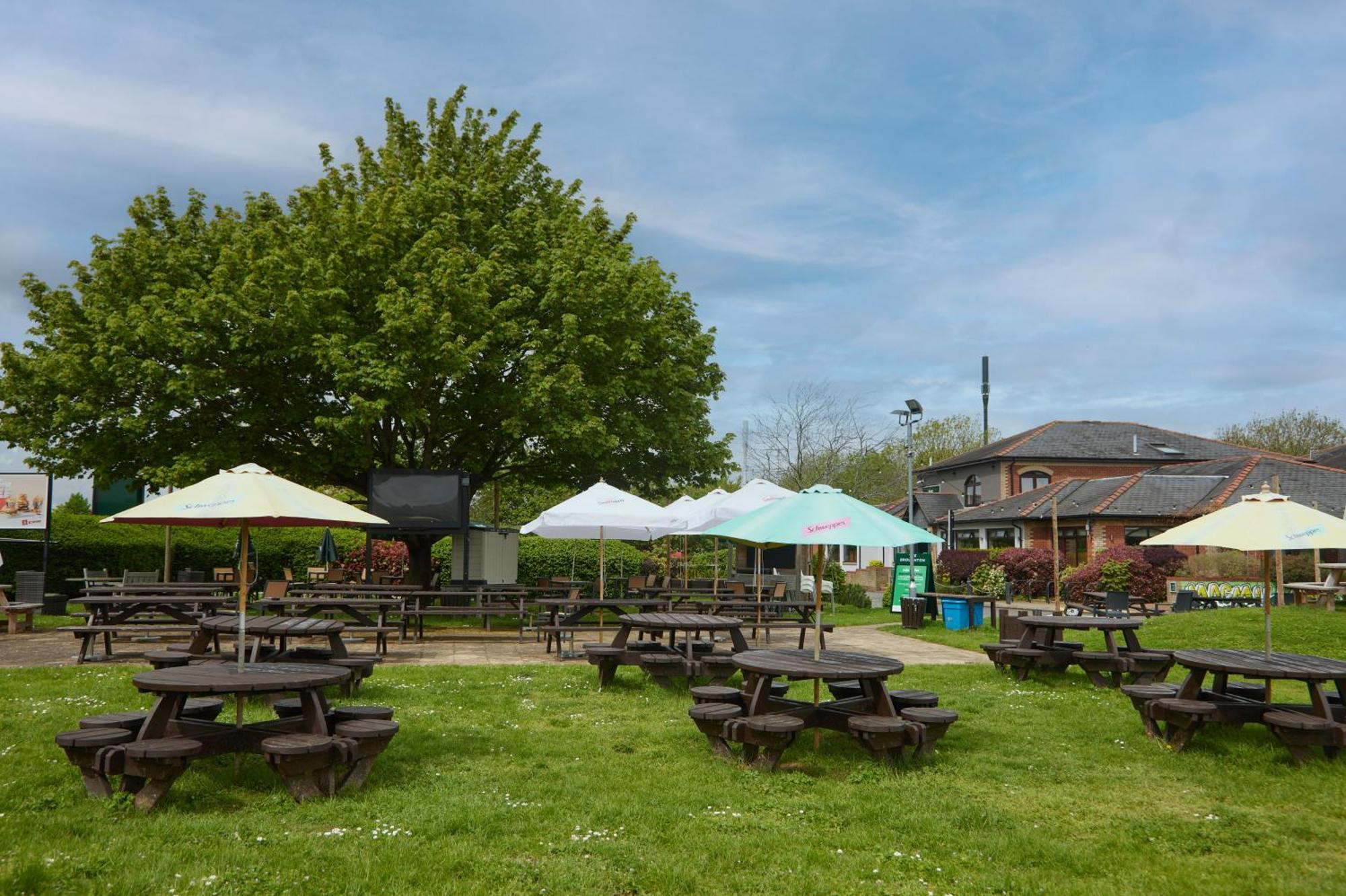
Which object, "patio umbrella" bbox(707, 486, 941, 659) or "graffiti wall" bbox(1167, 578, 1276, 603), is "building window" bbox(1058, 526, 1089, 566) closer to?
"graffiti wall" bbox(1167, 578, 1276, 603)

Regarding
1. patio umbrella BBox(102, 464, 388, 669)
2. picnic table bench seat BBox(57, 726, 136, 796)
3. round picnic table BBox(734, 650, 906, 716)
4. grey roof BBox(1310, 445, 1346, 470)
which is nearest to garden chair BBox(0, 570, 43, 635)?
patio umbrella BBox(102, 464, 388, 669)

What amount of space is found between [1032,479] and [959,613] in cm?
2962

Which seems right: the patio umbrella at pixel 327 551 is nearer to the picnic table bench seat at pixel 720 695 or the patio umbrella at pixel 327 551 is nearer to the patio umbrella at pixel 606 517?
the patio umbrella at pixel 606 517

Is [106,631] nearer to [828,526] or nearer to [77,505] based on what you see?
[828,526]

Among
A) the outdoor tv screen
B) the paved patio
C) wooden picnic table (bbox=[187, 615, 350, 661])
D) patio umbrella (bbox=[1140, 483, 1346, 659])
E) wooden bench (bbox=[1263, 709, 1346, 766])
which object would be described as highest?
the outdoor tv screen

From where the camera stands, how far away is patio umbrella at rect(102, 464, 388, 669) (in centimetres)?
657

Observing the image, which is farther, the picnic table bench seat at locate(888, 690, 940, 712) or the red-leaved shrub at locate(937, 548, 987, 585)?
the red-leaved shrub at locate(937, 548, 987, 585)

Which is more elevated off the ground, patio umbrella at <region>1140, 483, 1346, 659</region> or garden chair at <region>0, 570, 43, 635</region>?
patio umbrella at <region>1140, 483, 1346, 659</region>

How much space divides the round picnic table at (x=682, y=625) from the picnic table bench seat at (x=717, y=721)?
2591 millimetres

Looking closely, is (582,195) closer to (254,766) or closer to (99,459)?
(99,459)

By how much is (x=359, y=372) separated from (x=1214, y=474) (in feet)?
103

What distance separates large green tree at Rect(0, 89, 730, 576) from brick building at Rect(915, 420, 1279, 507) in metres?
28.0

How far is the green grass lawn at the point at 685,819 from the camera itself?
4.42 m

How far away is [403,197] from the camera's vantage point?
18891 mm
